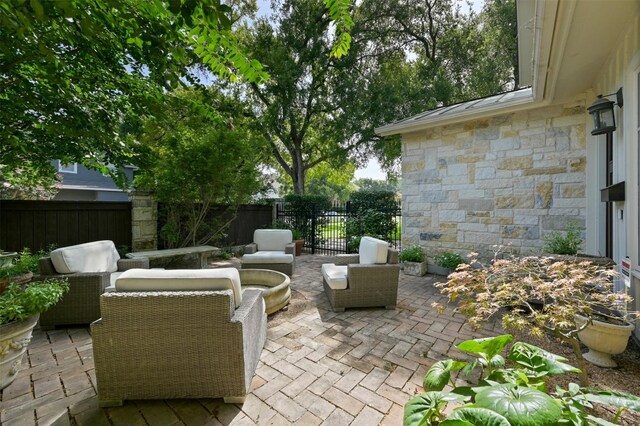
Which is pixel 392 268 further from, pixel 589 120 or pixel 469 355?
pixel 589 120

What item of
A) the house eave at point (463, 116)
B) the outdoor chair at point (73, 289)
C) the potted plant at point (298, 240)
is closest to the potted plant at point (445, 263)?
the house eave at point (463, 116)

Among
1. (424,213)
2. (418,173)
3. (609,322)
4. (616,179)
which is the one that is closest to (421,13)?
(418,173)

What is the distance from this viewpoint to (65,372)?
7.28 feet

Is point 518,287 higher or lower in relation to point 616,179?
lower

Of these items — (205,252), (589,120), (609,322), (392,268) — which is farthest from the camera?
(205,252)

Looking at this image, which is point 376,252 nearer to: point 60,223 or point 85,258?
point 85,258

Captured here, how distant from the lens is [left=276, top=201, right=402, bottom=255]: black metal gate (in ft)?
23.9

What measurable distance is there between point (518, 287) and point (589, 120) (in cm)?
360

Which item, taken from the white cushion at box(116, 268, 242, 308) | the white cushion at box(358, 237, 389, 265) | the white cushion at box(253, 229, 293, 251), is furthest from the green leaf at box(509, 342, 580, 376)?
the white cushion at box(253, 229, 293, 251)

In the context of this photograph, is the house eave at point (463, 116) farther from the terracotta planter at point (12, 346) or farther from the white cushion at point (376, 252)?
the terracotta planter at point (12, 346)

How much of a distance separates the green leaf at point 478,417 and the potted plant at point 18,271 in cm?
418

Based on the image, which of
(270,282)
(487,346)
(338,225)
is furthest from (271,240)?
(487,346)

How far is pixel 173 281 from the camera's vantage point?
6.29 feet

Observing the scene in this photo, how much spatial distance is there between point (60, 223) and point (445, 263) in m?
7.12
